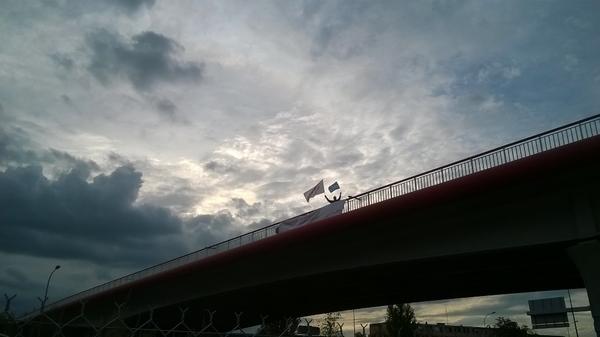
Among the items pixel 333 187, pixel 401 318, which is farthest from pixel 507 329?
pixel 333 187

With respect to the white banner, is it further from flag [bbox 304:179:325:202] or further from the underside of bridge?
flag [bbox 304:179:325:202]

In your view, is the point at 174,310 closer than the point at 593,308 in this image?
No

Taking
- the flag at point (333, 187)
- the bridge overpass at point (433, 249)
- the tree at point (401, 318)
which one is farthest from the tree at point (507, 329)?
the flag at point (333, 187)

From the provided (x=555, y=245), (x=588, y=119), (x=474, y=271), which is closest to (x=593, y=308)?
(x=555, y=245)

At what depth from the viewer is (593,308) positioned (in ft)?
51.8

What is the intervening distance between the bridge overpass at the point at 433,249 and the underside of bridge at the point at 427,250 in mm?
48

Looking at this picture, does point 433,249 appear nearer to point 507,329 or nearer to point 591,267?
point 591,267

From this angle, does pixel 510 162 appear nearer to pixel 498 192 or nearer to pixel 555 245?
pixel 498 192

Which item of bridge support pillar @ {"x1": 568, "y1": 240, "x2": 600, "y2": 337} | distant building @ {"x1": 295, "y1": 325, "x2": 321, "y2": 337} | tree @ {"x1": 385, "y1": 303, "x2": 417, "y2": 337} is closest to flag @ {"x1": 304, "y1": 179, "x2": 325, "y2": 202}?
distant building @ {"x1": 295, "y1": 325, "x2": 321, "y2": 337}

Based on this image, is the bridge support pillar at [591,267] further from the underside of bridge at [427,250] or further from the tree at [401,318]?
the tree at [401,318]

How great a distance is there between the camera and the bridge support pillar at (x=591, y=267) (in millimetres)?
15789

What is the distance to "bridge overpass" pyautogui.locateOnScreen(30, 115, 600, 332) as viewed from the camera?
16156mm

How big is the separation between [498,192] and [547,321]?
46432mm

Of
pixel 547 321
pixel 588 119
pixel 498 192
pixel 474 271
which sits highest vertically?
pixel 588 119
